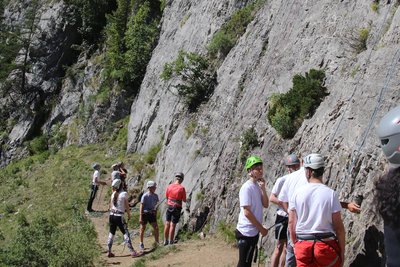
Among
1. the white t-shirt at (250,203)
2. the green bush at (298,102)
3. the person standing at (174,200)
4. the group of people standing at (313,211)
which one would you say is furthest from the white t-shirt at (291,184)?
the person standing at (174,200)

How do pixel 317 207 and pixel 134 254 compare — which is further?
pixel 134 254

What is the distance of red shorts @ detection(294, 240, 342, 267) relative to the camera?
5.27 m

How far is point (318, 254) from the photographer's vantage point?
17.3ft

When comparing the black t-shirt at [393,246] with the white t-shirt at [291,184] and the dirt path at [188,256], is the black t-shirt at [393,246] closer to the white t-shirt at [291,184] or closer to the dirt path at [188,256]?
the white t-shirt at [291,184]

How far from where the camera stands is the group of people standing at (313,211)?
3.87 m

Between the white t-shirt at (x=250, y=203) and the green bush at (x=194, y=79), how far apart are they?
37.4ft

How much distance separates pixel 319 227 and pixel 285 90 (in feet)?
26.0

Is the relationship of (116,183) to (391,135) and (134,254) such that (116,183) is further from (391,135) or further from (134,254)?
(391,135)

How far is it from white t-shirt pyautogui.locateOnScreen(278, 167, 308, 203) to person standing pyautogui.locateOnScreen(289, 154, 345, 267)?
1.29 m

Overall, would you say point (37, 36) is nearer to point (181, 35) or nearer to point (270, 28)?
point (181, 35)

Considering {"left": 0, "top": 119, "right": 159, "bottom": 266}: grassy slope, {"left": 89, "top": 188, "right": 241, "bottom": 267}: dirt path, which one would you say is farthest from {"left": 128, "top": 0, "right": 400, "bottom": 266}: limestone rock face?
{"left": 0, "top": 119, "right": 159, "bottom": 266}: grassy slope

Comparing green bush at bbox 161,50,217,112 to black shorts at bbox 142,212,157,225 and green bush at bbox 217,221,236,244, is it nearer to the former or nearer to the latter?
black shorts at bbox 142,212,157,225

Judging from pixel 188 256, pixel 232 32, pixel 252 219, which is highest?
pixel 232 32

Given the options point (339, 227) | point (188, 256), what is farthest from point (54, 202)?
point (339, 227)
